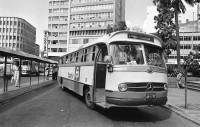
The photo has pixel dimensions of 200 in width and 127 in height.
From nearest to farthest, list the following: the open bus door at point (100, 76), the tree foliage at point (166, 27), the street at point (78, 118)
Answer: the street at point (78, 118), the open bus door at point (100, 76), the tree foliage at point (166, 27)

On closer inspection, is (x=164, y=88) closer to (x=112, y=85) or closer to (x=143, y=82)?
(x=143, y=82)

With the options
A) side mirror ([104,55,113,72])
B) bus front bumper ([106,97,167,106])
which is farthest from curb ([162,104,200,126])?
side mirror ([104,55,113,72])

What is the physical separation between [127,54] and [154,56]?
1.12 meters

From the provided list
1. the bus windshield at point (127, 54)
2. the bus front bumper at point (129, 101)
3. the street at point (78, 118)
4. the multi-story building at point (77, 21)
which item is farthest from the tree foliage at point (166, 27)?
the multi-story building at point (77, 21)

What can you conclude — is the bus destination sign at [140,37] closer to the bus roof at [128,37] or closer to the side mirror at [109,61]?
the bus roof at [128,37]

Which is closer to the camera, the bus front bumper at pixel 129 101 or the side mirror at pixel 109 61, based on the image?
the bus front bumper at pixel 129 101

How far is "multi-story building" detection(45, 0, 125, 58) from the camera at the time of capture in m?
75.4

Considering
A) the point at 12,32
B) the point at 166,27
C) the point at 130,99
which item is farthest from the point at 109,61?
the point at 12,32

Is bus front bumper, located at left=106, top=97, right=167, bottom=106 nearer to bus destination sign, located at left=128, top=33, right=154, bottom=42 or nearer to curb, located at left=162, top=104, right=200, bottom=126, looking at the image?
curb, located at left=162, top=104, right=200, bottom=126

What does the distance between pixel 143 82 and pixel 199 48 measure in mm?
25334

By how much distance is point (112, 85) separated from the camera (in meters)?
6.89

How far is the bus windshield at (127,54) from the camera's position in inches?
278

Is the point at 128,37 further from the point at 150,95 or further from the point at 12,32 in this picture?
the point at 12,32

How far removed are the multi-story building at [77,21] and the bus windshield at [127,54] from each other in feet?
212
